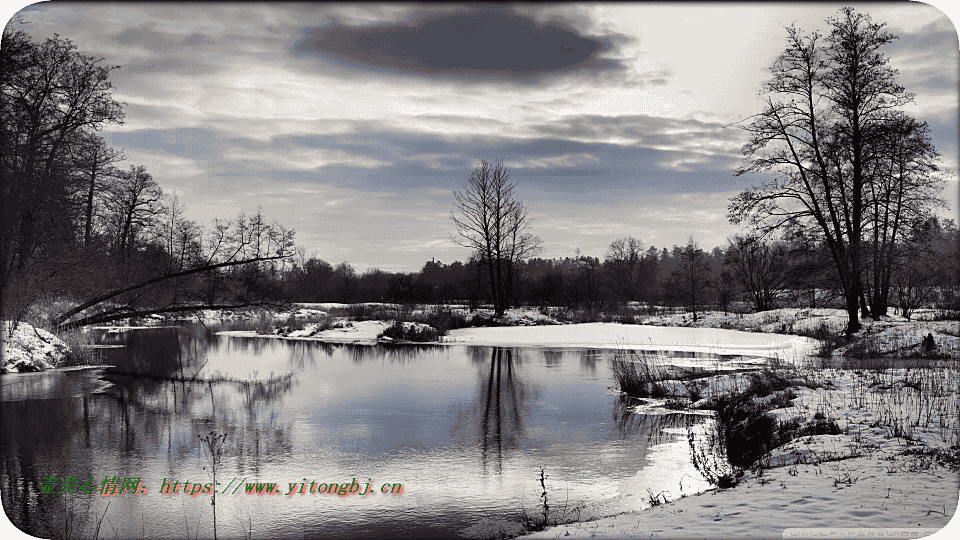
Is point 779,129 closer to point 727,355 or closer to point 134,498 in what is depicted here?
point 727,355

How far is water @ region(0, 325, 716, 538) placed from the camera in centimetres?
566

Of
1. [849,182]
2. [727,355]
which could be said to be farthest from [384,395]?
[849,182]

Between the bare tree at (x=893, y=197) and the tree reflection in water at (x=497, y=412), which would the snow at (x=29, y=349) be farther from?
the bare tree at (x=893, y=197)

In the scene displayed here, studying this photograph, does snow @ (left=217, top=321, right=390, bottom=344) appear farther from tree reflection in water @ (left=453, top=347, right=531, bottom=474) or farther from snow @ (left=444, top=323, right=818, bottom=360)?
tree reflection in water @ (left=453, top=347, right=531, bottom=474)

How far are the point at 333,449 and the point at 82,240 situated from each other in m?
12.5

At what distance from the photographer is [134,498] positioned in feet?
20.1

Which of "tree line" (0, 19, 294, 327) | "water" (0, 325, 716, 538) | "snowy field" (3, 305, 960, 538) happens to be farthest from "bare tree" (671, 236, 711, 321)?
"tree line" (0, 19, 294, 327)

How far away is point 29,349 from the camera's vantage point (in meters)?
15.1

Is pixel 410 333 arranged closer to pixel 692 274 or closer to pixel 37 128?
pixel 37 128

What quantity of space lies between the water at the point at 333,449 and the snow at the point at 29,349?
620 millimetres

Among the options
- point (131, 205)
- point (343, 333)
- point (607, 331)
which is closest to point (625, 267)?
point (607, 331)

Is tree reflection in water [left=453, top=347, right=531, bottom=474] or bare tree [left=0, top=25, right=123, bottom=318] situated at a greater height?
bare tree [left=0, top=25, right=123, bottom=318]

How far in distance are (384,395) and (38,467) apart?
633 cm

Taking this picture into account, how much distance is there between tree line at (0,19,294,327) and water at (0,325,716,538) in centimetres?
196
